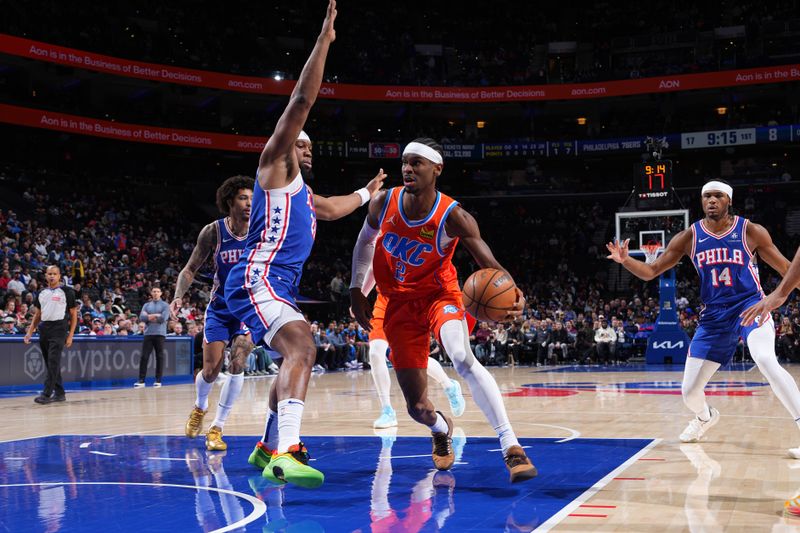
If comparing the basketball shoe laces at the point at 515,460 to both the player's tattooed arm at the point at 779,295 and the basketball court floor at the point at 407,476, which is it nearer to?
the basketball court floor at the point at 407,476

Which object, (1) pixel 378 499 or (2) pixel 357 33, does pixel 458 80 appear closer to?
(2) pixel 357 33

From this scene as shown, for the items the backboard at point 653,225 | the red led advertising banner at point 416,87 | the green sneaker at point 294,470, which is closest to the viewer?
the green sneaker at point 294,470

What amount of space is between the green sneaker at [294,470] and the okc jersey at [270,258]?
72 cm

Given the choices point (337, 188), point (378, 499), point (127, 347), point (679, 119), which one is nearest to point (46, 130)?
point (337, 188)

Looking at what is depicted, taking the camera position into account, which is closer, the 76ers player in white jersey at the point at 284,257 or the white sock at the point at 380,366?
the 76ers player in white jersey at the point at 284,257

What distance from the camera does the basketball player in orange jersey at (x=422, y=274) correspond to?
5156 mm

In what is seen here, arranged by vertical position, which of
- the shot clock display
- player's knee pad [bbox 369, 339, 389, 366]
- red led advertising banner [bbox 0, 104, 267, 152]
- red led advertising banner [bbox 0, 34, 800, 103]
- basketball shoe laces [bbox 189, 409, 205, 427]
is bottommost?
basketball shoe laces [bbox 189, 409, 205, 427]

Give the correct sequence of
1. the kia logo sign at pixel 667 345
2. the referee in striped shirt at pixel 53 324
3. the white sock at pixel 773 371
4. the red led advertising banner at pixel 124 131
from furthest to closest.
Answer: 1. the red led advertising banner at pixel 124 131
2. the kia logo sign at pixel 667 345
3. the referee in striped shirt at pixel 53 324
4. the white sock at pixel 773 371

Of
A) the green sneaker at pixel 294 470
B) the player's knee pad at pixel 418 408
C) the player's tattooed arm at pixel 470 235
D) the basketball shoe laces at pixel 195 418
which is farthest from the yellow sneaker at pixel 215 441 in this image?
the player's tattooed arm at pixel 470 235

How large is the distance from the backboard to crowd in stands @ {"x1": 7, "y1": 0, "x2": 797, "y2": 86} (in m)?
14.4

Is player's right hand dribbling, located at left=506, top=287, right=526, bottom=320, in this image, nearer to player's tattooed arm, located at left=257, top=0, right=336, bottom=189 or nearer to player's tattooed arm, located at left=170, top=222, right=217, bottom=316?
player's tattooed arm, located at left=257, top=0, right=336, bottom=189

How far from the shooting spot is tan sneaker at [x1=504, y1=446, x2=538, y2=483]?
15.8 feet

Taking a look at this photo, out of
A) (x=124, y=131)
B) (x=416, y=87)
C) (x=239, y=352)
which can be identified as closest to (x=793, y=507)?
(x=239, y=352)

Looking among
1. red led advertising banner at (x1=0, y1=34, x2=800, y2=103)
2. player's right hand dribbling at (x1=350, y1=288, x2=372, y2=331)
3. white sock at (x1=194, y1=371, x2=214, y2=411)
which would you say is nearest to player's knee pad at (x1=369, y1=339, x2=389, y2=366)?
white sock at (x1=194, y1=371, x2=214, y2=411)
